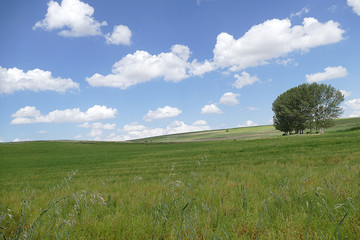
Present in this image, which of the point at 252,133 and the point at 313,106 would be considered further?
the point at 252,133

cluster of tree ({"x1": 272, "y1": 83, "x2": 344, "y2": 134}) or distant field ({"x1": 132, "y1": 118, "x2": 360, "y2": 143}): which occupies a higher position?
cluster of tree ({"x1": 272, "y1": 83, "x2": 344, "y2": 134})

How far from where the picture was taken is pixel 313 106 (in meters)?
66.0

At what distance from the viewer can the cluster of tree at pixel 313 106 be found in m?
64.2

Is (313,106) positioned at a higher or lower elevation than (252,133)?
higher

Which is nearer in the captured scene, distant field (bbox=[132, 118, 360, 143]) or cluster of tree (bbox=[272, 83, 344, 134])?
cluster of tree (bbox=[272, 83, 344, 134])

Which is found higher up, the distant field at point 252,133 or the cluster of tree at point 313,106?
the cluster of tree at point 313,106

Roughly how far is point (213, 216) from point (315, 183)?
A: 9.48 feet

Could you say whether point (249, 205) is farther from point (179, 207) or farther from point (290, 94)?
point (290, 94)

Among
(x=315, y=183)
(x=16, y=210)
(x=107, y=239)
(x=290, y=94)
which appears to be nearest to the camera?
(x=107, y=239)

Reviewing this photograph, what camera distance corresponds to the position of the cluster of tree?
211 ft

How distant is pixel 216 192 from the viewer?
439 centimetres

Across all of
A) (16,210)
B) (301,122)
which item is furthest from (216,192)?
(301,122)

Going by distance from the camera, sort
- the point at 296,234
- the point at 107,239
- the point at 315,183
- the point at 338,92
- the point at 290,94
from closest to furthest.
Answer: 1. the point at 296,234
2. the point at 107,239
3. the point at 315,183
4. the point at 338,92
5. the point at 290,94

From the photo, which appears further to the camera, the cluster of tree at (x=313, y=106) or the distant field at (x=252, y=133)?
the distant field at (x=252, y=133)
